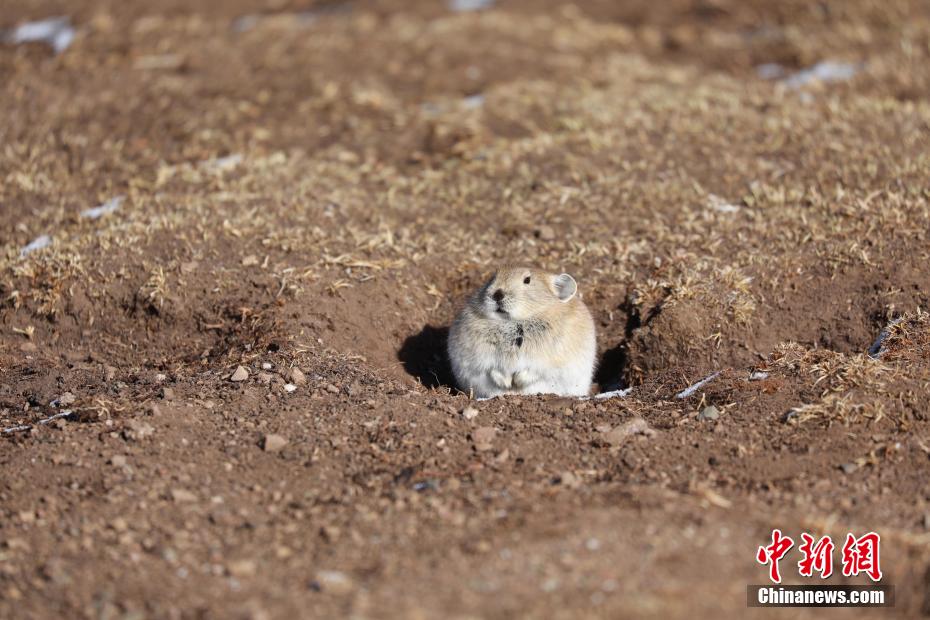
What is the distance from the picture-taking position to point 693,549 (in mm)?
4332

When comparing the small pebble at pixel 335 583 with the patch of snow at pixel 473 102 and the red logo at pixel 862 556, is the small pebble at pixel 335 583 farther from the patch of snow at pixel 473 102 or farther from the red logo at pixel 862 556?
the patch of snow at pixel 473 102

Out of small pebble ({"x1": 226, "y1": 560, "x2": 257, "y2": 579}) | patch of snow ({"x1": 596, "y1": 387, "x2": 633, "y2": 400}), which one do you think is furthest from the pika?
small pebble ({"x1": 226, "y1": 560, "x2": 257, "y2": 579})

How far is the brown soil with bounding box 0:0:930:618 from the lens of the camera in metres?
4.43

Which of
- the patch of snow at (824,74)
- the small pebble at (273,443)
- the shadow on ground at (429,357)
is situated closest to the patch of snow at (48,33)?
the shadow on ground at (429,357)

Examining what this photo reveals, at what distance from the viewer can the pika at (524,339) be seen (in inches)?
275

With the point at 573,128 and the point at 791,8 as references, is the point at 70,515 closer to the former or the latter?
the point at 573,128

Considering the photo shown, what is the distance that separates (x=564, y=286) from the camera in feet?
23.2

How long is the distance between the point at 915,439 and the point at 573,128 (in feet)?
18.0

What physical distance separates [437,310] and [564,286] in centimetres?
118

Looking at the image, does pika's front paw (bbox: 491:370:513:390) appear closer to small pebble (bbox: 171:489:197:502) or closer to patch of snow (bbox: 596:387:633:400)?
patch of snow (bbox: 596:387:633:400)

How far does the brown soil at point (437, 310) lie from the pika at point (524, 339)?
18.1 inches

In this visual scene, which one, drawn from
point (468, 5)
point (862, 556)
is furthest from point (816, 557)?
Result: point (468, 5)

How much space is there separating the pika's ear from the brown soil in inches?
25.3

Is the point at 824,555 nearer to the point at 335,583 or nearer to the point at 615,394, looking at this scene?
the point at 335,583
